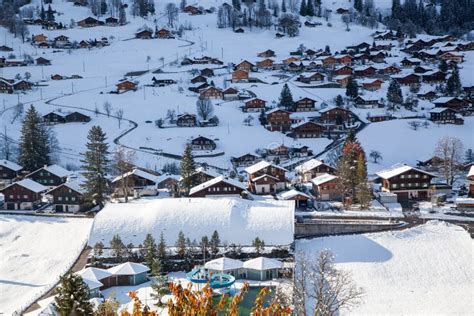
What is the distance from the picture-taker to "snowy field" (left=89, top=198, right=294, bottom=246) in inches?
1049

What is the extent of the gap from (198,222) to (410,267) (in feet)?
33.2

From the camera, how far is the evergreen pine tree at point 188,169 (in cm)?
3412

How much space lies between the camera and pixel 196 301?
19.6 feet

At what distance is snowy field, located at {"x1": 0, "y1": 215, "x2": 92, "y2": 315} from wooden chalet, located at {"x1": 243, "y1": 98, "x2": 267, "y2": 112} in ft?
87.0

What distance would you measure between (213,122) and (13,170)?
1849 cm

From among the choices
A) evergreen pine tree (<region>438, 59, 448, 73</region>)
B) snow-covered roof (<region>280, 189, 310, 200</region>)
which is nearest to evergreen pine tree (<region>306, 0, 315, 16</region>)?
evergreen pine tree (<region>438, 59, 448, 73</region>)

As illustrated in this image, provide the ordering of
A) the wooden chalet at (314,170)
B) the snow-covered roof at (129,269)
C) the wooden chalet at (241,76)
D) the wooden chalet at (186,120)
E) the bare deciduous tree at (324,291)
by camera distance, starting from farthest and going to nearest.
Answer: the wooden chalet at (241,76)
the wooden chalet at (186,120)
the wooden chalet at (314,170)
the snow-covered roof at (129,269)
the bare deciduous tree at (324,291)

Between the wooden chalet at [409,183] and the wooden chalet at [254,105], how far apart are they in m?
21.5

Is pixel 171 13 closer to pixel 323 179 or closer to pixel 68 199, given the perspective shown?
pixel 323 179

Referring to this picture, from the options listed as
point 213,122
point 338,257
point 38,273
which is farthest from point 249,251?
point 213,122

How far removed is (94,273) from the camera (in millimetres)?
22656

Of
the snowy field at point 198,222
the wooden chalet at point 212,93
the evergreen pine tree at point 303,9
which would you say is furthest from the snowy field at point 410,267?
the evergreen pine tree at point 303,9

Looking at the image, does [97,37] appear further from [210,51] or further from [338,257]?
[338,257]

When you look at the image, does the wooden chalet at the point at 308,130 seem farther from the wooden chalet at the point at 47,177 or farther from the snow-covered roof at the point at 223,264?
the snow-covered roof at the point at 223,264
